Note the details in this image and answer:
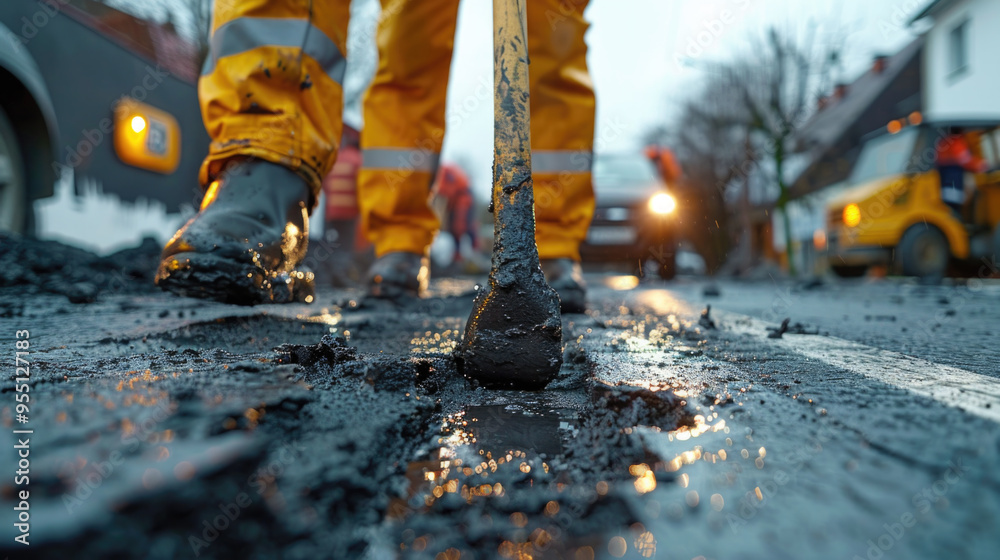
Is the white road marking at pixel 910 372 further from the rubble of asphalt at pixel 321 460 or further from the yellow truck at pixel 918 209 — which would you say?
the yellow truck at pixel 918 209

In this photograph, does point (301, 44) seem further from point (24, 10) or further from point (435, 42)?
point (24, 10)

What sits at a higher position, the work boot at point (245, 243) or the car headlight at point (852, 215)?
the car headlight at point (852, 215)

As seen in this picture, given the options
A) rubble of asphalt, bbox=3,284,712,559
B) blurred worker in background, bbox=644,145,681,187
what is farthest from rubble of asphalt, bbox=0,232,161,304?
blurred worker in background, bbox=644,145,681,187

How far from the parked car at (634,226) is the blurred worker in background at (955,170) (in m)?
Answer: 3.01

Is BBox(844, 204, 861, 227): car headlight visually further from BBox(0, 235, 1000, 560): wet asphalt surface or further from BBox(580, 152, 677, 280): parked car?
BBox(0, 235, 1000, 560): wet asphalt surface

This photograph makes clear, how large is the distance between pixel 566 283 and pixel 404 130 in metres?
1.00

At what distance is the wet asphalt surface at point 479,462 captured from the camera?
0.48 m

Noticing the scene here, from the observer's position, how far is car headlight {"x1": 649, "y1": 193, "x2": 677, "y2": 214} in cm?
770

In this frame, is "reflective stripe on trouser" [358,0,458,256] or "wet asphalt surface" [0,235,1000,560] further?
"reflective stripe on trouser" [358,0,458,256]

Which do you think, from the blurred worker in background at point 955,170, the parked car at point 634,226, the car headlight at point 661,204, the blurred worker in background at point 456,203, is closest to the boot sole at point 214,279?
the parked car at point 634,226

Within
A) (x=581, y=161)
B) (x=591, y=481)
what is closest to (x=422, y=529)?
(x=591, y=481)

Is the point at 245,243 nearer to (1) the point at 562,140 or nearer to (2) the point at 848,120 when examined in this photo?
(1) the point at 562,140

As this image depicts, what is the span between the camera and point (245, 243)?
1429mm

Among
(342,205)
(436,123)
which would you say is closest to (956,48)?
(342,205)
